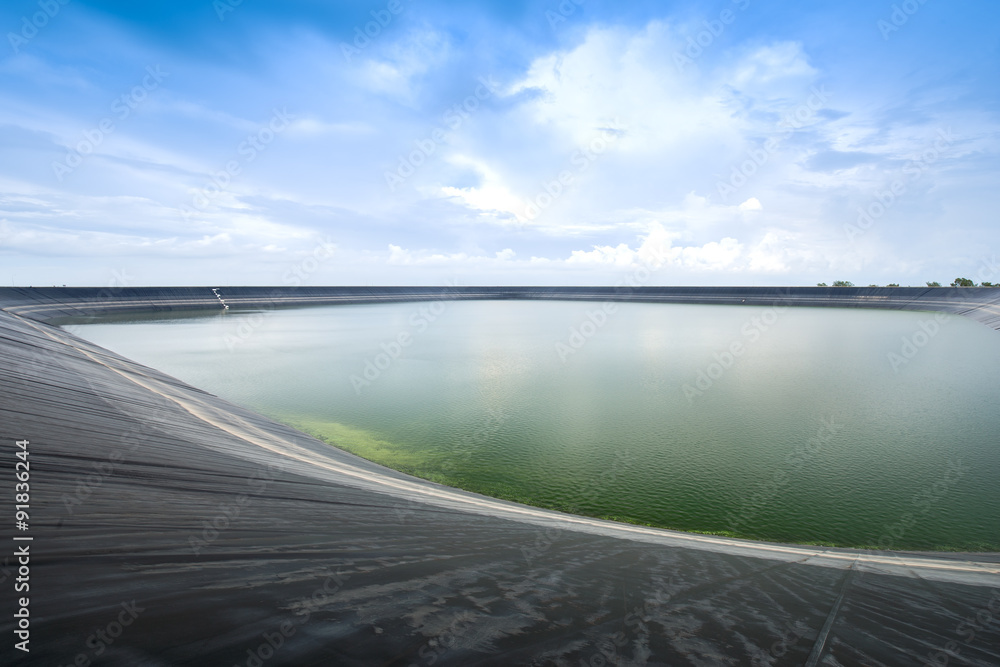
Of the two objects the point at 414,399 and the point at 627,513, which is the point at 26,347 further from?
the point at 627,513

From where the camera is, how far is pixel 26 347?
8766mm

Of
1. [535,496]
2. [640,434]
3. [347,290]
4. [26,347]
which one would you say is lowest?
[535,496]

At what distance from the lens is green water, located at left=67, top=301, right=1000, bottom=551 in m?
5.76

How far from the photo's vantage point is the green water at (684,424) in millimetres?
5758

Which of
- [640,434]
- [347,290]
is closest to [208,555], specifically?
[640,434]

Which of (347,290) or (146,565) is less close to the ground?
(347,290)

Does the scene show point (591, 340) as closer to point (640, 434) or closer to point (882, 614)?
point (640, 434)

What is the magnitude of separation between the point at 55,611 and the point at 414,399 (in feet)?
33.0

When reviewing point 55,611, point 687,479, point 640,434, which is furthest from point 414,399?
point 55,611

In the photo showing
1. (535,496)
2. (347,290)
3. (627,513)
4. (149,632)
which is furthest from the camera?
(347,290)

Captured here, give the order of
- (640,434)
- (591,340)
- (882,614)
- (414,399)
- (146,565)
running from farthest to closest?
(591,340), (414,399), (640,434), (882,614), (146,565)

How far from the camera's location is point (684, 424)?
927cm

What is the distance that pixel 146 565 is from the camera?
241cm

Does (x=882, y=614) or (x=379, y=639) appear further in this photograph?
(x=882, y=614)
